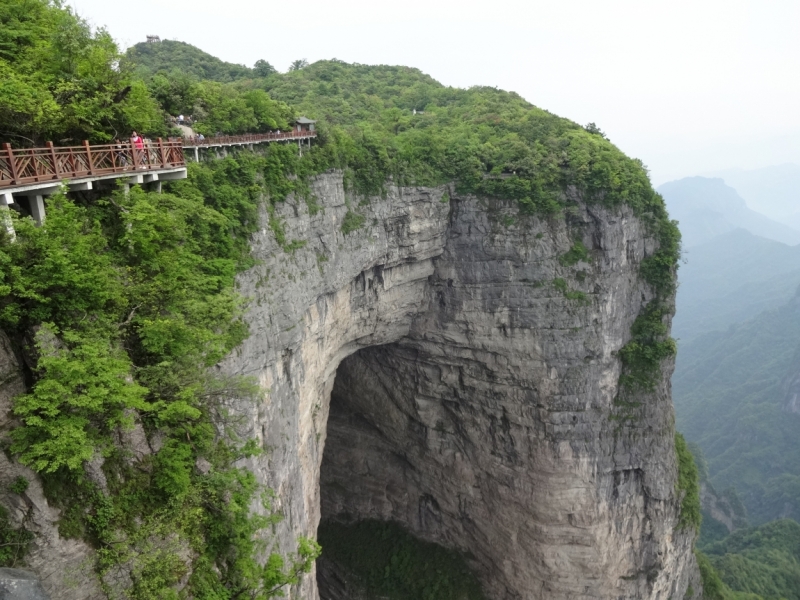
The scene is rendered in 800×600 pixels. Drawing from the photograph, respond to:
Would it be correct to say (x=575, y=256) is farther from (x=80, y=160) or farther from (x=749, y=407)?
(x=749, y=407)

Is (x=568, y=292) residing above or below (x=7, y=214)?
below

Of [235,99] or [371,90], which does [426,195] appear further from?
[371,90]

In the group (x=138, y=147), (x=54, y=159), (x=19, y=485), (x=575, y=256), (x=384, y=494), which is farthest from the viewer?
(x=384, y=494)

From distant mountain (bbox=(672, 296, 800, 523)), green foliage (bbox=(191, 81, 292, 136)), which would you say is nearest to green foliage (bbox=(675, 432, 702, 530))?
green foliage (bbox=(191, 81, 292, 136))

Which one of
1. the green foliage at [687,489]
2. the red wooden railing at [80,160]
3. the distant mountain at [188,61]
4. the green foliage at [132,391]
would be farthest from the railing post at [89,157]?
the distant mountain at [188,61]

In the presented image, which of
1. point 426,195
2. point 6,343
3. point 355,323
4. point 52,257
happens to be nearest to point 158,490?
point 6,343

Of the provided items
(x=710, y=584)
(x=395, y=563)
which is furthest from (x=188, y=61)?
(x=710, y=584)
